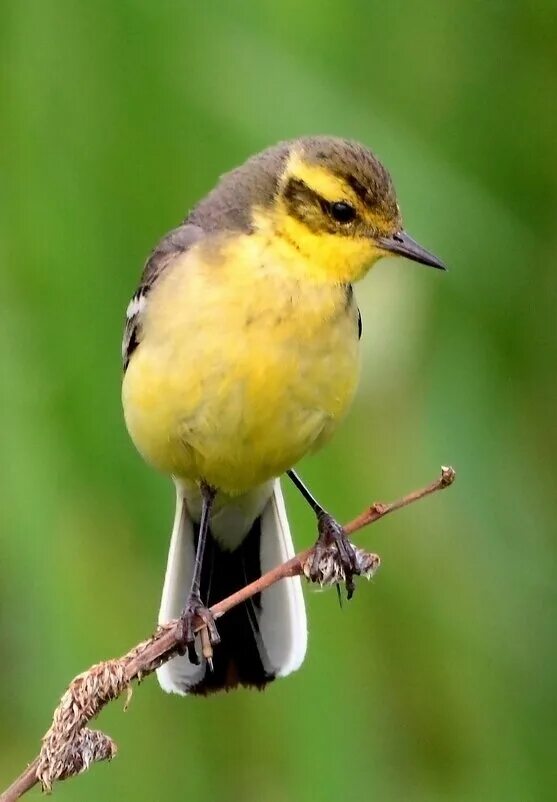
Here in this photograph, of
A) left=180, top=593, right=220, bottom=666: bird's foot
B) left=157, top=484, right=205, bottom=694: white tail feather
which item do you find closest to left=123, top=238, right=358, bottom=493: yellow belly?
left=157, top=484, right=205, bottom=694: white tail feather

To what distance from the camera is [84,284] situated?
3.01 m

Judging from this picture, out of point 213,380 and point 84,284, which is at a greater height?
point 84,284

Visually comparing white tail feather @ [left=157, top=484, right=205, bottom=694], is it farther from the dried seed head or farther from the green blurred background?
the dried seed head

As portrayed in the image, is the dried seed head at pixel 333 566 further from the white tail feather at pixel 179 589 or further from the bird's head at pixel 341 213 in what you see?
the bird's head at pixel 341 213

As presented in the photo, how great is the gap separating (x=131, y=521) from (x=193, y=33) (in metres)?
1.10

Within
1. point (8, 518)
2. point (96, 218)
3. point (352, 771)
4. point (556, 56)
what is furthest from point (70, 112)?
point (352, 771)

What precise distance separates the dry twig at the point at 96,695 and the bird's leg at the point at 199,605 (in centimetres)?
19

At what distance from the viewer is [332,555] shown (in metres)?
2.85

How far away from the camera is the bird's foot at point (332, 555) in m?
2.76

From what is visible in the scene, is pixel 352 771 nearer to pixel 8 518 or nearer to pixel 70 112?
pixel 8 518

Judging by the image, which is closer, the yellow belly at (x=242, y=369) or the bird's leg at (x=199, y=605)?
the bird's leg at (x=199, y=605)

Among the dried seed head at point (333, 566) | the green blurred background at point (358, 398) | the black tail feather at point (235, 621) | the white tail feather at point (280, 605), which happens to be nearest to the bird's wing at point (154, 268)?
the green blurred background at point (358, 398)

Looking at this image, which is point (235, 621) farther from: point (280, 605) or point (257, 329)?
point (257, 329)

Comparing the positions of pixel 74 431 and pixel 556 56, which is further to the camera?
pixel 556 56
